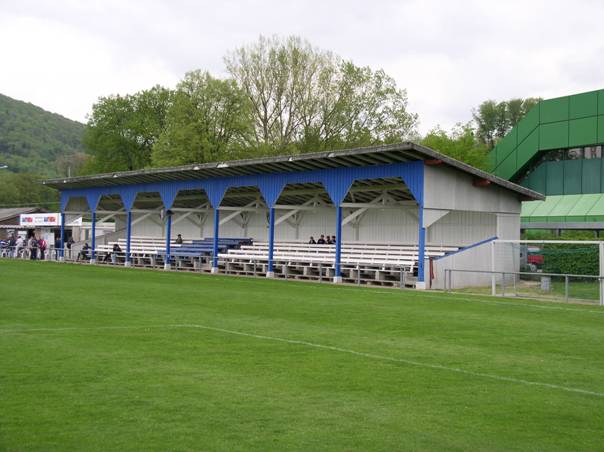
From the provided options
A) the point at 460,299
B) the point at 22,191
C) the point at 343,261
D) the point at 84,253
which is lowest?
the point at 460,299

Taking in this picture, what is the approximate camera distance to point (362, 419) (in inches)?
271

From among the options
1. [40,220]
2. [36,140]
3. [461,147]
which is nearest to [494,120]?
[461,147]

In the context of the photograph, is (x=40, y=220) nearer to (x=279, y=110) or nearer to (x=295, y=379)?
(x=279, y=110)

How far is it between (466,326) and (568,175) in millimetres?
32588

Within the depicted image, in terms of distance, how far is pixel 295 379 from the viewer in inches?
339

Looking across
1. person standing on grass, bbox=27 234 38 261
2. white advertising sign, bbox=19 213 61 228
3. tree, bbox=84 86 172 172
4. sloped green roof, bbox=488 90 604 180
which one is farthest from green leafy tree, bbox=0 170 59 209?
sloped green roof, bbox=488 90 604 180

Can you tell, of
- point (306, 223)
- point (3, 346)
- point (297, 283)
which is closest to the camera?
point (3, 346)

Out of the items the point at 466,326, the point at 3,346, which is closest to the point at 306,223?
the point at 466,326

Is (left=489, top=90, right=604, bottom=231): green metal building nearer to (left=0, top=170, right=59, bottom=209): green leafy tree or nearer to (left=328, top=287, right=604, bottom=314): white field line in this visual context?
(left=328, top=287, right=604, bottom=314): white field line

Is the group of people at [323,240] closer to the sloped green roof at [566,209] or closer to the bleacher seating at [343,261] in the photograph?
the bleacher seating at [343,261]

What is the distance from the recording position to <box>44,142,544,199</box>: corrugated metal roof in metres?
25.0

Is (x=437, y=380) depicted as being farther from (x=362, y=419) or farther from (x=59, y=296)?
(x=59, y=296)

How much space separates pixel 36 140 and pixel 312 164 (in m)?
97.7

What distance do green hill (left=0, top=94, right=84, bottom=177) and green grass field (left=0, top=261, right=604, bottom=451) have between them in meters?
94.7
